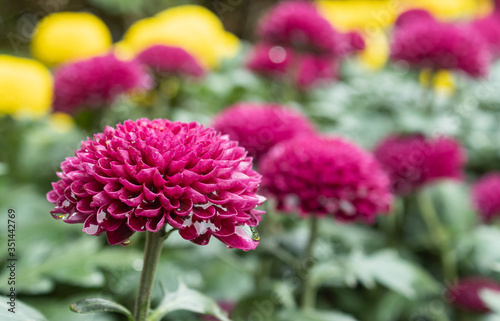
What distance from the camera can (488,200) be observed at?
135cm

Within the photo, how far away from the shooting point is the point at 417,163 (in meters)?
1.24

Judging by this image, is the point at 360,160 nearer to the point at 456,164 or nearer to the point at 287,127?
the point at 287,127

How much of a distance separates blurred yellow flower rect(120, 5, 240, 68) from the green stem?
0.84m

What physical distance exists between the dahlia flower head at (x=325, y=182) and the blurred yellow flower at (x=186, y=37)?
0.96 metres

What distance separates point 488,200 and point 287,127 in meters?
0.64

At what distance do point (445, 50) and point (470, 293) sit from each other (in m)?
0.61

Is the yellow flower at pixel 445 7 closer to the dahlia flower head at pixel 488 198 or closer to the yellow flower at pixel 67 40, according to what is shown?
the dahlia flower head at pixel 488 198

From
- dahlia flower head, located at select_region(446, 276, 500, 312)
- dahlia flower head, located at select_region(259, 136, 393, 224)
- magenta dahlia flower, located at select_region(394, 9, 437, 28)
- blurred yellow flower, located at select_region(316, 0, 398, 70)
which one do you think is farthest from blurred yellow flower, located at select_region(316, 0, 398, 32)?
dahlia flower head, located at select_region(259, 136, 393, 224)

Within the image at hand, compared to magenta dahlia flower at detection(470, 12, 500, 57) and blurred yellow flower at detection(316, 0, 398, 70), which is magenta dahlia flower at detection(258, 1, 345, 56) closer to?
blurred yellow flower at detection(316, 0, 398, 70)

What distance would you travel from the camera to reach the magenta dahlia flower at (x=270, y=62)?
5.83 feet

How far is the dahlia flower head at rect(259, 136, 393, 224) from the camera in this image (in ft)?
2.83

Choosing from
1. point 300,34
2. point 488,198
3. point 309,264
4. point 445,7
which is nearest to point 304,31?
point 300,34

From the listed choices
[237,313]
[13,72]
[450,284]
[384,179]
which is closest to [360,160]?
[384,179]

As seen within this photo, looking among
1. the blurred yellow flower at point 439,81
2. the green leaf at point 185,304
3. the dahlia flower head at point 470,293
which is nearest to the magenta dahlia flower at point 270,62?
the blurred yellow flower at point 439,81
